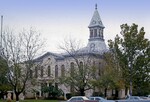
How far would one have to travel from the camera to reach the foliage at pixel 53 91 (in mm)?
90963

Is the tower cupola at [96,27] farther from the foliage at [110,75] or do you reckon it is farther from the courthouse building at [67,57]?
the foliage at [110,75]

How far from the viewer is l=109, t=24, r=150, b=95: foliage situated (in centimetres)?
6134

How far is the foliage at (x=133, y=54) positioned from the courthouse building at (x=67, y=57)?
22.5 meters

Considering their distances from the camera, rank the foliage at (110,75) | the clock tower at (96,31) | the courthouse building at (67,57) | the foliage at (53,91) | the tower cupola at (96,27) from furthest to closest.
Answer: the tower cupola at (96,27) < the clock tower at (96,31) < the courthouse building at (67,57) < the foliage at (53,91) < the foliage at (110,75)

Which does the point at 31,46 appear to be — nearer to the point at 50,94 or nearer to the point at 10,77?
the point at 10,77

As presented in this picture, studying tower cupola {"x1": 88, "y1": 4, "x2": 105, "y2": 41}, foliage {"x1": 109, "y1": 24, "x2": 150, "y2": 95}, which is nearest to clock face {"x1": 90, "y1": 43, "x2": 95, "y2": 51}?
tower cupola {"x1": 88, "y1": 4, "x2": 105, "y2": 41}

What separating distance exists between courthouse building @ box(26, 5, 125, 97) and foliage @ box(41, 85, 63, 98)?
2024 millimetres

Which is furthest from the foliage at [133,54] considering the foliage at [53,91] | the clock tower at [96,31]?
the clock tower at [96,31]

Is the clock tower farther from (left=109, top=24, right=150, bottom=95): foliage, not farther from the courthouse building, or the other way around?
(left=109, top=24, right=150, bottom=95): foliage

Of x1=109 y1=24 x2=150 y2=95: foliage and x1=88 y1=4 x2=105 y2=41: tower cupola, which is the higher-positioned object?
x1=88 y1=4 x2=105 y2=41: tower cupola

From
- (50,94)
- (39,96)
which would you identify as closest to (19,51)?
(50,94)

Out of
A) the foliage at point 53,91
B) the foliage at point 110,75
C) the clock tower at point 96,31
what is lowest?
the foliage at point 53,91

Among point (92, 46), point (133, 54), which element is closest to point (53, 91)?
point (92, 46)

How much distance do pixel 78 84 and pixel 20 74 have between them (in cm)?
1452
